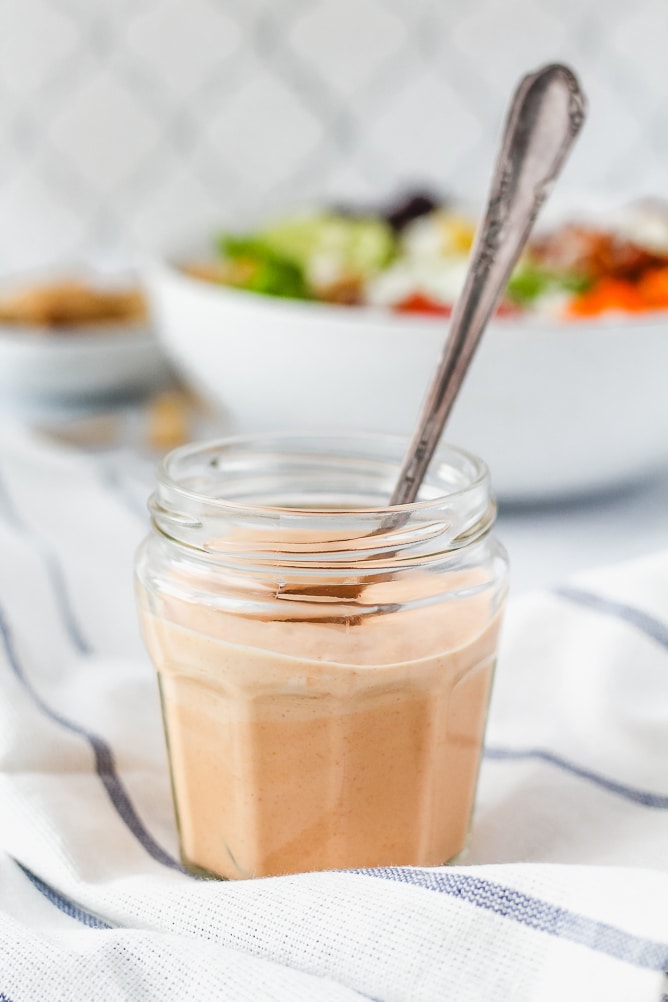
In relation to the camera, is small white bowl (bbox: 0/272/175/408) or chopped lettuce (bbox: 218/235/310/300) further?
small white bowl (bbox: 0/272/175/408)

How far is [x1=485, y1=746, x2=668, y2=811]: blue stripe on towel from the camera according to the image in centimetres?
49

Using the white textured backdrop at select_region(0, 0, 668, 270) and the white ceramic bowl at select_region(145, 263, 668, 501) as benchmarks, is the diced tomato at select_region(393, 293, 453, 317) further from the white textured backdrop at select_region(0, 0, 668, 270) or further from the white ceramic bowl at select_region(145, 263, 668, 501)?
the white textured backdrop at select_region(0, 0, 668, 270)

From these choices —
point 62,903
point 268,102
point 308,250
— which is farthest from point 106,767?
point 268,102

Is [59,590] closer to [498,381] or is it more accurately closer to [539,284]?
[498,381]

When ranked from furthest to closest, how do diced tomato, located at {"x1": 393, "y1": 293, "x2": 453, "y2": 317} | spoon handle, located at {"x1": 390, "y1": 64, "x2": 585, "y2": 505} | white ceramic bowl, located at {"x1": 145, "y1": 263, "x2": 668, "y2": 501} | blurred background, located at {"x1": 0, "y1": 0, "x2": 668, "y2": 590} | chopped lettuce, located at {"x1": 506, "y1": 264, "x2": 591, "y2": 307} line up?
blurred background, located at {"x1": 0, "y1": 0, "x2": 668, "y2": 590}
chopped lettuce, located at {"x1": 506, "y1": 264, "x2": 591, "y2": 307}
diced tomato, located at {"x1": 393, "y1": 293, "x2": 453, "y2": 317}
white ceramic bowl, located at {"x1": 145, "y1": 263, "x2": 668, "y2": 501}
spoon handle, located at {"x1": 390, "y1": 64, "x2": 585, "y2": 505}

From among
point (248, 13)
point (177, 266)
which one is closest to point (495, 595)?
point (177, 266)

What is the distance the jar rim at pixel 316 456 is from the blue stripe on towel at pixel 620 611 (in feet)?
0.45

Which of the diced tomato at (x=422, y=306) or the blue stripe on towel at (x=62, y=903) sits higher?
the diced tomato at (x=422, y=306)

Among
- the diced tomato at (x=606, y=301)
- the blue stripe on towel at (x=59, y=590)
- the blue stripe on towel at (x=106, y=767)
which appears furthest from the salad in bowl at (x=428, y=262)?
the blue stripe on towel at (x=106, y=767)

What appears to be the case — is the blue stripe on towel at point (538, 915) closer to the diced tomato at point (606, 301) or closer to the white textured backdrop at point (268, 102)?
the diced tomato at point (606, 301)

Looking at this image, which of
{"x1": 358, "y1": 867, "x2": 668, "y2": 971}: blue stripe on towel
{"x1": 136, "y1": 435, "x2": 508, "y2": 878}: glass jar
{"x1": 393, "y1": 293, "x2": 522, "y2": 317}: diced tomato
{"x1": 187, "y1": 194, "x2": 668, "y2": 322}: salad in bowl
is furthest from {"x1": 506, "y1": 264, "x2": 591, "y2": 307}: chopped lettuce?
{"x1": 358, "y1": 867, "x2": 668, "y2": 971}: blue stripe on towel

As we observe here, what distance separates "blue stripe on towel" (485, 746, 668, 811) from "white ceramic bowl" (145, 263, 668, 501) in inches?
12.9

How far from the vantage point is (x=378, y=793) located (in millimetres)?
433

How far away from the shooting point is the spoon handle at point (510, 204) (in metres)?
0.46
